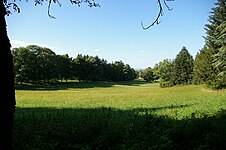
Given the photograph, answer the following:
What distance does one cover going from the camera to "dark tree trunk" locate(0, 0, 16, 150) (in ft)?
12.7

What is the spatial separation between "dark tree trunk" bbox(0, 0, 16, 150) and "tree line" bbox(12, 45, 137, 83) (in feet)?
226

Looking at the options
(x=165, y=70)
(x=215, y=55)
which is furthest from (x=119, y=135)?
(x=165, y=70)

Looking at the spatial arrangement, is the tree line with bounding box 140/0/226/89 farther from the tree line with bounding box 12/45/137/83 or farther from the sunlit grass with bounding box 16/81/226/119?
the tree line with bounding box 12/45/137/83

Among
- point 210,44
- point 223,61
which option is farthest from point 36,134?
point 210,44

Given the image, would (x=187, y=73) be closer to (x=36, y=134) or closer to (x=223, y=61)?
(x=223, y=61)

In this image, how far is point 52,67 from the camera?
8300 centimetres

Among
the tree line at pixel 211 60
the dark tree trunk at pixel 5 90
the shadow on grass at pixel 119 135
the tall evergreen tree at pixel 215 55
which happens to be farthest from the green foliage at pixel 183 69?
the dark tree trunk at pixel 5 90

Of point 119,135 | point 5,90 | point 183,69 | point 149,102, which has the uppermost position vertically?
point 183,69

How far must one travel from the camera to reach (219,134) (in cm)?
691

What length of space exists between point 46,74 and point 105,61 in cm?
5786

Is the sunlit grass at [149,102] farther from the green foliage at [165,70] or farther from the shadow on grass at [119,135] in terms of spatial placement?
the green foliage at [165,70]

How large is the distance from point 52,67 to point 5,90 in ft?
267

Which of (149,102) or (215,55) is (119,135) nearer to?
(149,102)

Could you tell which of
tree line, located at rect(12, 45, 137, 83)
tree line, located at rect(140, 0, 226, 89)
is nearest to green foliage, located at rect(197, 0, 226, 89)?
tree line, located at rect(140, 0, 226, 89)
